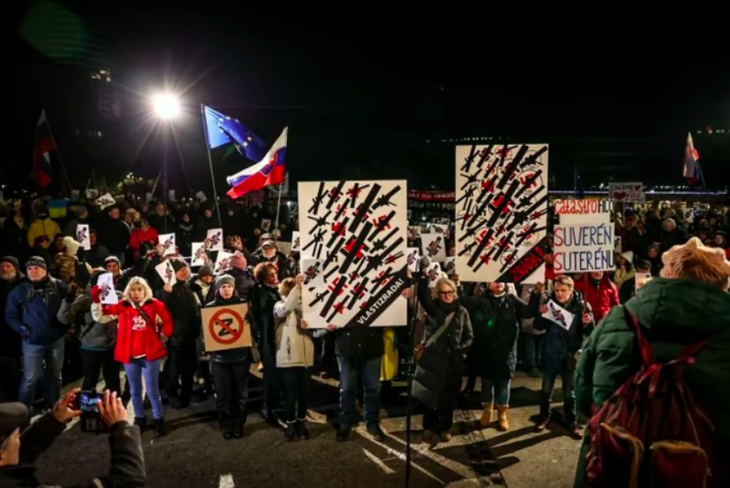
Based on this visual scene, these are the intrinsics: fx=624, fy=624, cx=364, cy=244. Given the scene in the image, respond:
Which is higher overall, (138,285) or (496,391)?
(138,285)

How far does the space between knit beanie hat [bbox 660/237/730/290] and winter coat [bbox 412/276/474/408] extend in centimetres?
408

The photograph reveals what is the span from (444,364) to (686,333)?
442 cm

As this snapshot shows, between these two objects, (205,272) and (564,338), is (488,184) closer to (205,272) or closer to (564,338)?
(564,338)

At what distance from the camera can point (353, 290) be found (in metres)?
6.58

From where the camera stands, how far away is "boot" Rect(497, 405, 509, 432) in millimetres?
7441

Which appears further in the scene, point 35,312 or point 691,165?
point 691,165

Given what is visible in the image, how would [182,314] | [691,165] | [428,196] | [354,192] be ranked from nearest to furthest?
[354,192]
[182,314]
[691,165]
[428,196]

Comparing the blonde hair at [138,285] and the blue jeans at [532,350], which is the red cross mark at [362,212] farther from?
the blue jeans at [532,350]

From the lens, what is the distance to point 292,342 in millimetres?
7258

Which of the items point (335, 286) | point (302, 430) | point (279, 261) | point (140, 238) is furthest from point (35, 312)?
point (140, 238)

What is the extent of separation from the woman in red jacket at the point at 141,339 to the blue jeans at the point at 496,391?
3.86m

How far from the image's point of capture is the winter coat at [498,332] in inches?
→ 296

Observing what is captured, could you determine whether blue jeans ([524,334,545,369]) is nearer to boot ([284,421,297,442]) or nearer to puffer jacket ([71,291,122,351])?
boot ([284,421,297,442])

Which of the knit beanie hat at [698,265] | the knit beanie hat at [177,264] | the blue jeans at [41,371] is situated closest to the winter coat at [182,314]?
the knit beanie hat at [177,264]
